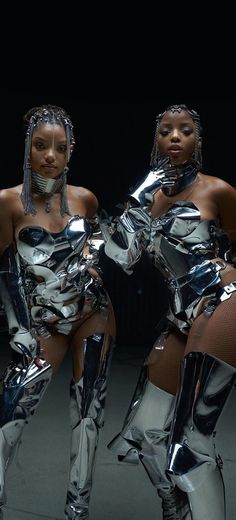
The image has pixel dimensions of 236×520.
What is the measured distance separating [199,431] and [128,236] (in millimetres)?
648

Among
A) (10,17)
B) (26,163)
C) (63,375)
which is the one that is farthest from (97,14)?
(26,163)

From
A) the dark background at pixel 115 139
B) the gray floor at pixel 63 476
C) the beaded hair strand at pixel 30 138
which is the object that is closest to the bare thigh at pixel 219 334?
the beaded hair strand at pixel 30 138

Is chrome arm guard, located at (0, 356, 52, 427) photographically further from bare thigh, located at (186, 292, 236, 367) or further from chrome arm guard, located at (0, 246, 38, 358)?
bare thigh, located at (186, 292, 236, 367)

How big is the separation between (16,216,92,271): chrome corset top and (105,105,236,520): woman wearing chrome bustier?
129mm

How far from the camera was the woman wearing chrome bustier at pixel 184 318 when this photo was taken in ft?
7.43

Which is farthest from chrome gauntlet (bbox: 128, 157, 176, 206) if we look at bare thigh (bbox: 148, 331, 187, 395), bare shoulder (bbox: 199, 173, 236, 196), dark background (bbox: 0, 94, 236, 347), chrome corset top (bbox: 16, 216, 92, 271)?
dark background (bbox: 0, 94, 236, 347)

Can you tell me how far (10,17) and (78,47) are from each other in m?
0.54

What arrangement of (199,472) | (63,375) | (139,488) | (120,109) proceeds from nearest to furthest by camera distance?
(199,472)
(139,488)
(63,375)
(120,109)

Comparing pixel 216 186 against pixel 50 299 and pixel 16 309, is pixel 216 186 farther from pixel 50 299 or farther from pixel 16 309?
pixel 16 309

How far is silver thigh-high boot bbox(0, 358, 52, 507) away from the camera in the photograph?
2492 millimetres

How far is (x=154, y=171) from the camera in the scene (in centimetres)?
254

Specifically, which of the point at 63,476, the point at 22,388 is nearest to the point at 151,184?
the point at 22,388

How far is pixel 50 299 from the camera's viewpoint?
2.58 meters

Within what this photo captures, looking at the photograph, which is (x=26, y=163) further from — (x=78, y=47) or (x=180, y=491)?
(x=78, y=47)
